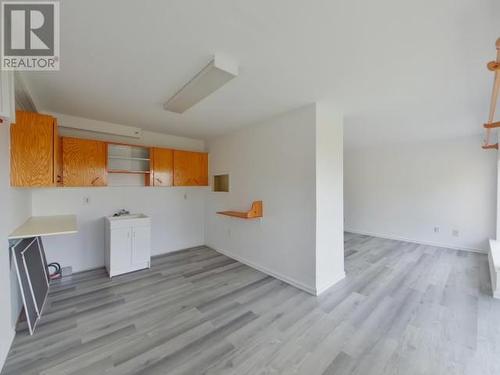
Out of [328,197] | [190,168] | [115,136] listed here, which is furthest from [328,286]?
[115,136]

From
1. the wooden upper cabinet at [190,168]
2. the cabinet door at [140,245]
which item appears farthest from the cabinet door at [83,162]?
the wooden upper cabinet at [190,168]

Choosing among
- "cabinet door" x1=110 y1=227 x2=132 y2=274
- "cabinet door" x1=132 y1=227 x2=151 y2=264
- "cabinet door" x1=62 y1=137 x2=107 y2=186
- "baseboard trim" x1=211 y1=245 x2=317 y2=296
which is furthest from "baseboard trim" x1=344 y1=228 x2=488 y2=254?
"cabinet door" x1=62 y1=137 x2=107 y2=186

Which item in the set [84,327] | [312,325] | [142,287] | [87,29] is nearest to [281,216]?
[312,325]

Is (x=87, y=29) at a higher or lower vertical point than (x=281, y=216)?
higher

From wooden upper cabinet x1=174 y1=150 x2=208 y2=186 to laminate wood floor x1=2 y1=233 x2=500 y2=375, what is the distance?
75.1 inches

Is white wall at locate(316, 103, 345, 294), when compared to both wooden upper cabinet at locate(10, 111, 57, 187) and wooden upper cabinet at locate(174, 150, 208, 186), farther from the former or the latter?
wooden upper cabinet at locate(10, 111, 57, 187)

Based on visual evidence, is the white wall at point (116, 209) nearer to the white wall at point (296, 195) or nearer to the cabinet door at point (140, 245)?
the cabinet door at point (140, 245)

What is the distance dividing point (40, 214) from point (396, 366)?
16.0 ft

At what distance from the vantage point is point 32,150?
2.18 metres

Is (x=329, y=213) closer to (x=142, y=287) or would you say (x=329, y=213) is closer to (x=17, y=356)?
(x=142, y=287)

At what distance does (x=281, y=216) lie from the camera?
Result: 3186 mm

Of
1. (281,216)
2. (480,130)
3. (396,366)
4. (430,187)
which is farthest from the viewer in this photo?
→ (430,187)

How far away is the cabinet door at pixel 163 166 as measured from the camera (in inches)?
160

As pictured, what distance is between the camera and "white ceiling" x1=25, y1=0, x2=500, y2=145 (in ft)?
4.27
